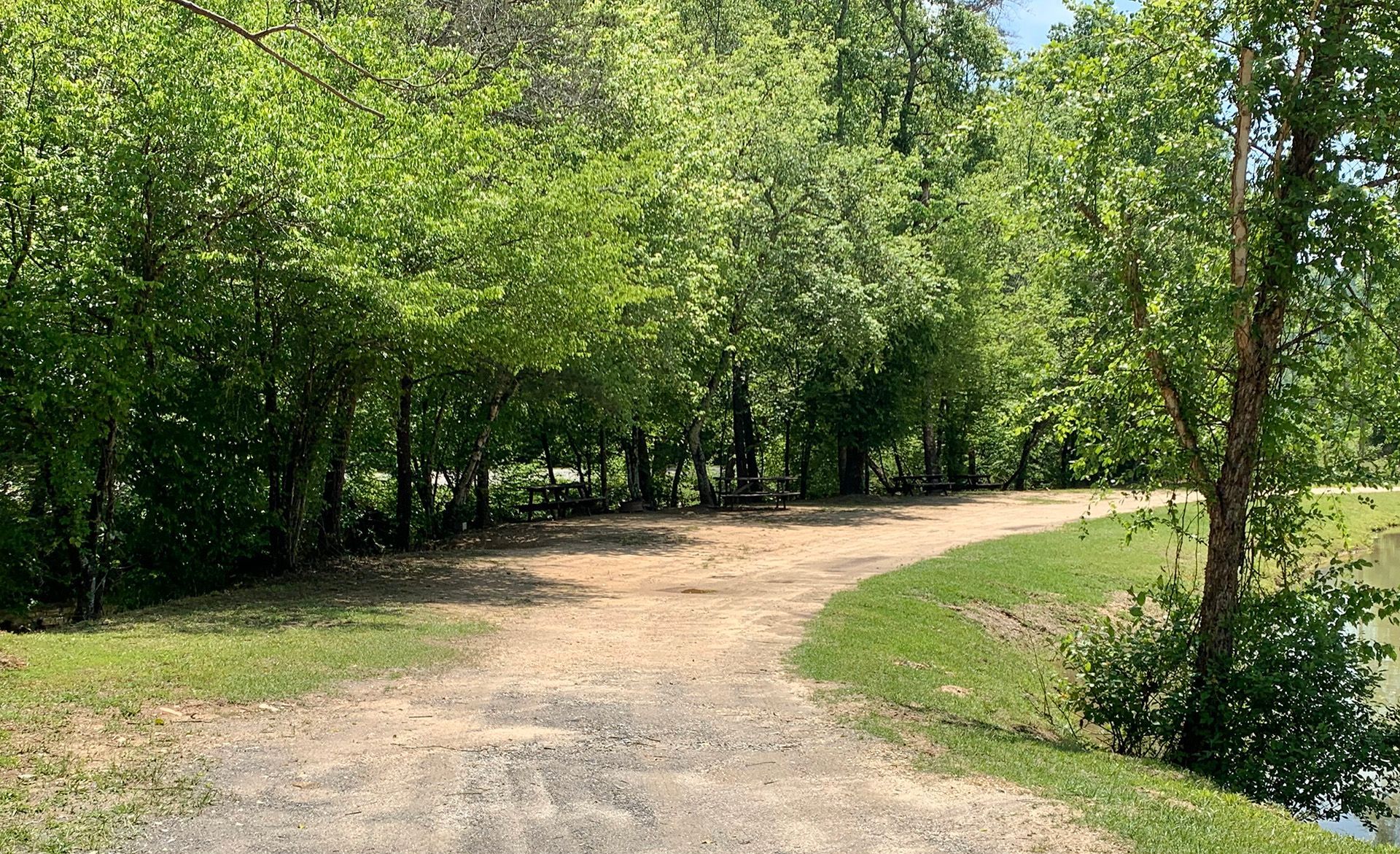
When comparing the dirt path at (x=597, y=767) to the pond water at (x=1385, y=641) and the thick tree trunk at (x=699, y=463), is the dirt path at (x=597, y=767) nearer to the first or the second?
the pond water at (x=1385, y=641)

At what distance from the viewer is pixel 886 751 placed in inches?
306

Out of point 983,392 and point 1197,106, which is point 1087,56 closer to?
point 1197,106

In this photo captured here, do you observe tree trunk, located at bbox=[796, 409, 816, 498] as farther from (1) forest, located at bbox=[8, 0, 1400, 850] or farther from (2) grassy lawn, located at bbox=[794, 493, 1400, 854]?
(2) grassy lawn, located at bbox=[794, 493, 1400, 854]

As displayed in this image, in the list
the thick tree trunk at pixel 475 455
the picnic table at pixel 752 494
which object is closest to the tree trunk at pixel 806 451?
the picnic table at pixel 752 494

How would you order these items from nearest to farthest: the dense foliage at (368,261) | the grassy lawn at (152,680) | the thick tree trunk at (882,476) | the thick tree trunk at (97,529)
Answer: the grassy lawn at (152,680) → the dense foliage at (368,261) → the thick tree trunk at (97,529) → the thick tree trunk at (882,476)

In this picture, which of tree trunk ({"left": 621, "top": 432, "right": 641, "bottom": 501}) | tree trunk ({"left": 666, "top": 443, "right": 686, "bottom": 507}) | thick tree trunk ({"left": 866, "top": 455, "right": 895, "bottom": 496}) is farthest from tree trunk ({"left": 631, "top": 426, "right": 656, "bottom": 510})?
thick tree trunk ({"left": 866, "top": 455, "right": 895, "bottom": 496})

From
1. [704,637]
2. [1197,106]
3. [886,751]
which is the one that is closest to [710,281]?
[704,637]

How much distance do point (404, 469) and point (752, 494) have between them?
11.3 m

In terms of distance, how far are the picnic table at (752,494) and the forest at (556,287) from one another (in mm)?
5181

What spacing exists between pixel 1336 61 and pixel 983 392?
31.0 meters

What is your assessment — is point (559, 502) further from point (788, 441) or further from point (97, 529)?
point (97, 529)

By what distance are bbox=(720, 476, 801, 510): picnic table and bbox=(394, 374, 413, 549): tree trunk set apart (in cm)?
1000

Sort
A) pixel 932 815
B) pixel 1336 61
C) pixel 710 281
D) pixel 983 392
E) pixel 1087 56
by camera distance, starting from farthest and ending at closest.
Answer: pixel 983 392 < pixel 710 281 < pixel 1087 56 < pixel 1336 61 < pixel 932 815

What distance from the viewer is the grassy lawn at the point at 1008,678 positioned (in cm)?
671
